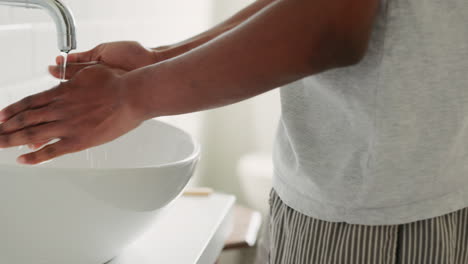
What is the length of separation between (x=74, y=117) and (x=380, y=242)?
1.30 ft

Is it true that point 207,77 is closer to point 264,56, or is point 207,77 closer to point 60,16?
point 264,56

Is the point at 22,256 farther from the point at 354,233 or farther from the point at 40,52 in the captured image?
the point at 40,52

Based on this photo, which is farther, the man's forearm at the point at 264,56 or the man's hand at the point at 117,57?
the man's hand at the point at 117,57

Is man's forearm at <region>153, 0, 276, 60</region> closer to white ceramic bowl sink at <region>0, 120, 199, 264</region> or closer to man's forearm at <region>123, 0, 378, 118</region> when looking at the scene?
white ceramic bowl sink at <region>0, 120, 199, 264</region>

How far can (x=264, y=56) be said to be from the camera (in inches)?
22.5

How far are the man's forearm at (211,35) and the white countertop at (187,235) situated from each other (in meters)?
0.25

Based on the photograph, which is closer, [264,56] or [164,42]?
[264,56]

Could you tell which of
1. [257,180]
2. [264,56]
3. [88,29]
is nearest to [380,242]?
[264,56]

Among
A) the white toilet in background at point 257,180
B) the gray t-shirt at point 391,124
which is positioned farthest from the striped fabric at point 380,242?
the white toilet in background at point 257,180

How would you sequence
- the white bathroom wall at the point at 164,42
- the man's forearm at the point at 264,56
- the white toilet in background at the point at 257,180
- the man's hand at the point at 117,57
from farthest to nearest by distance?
1. the white toilet in background at the point at 257,180
2. the white bathroom wall at the point at 164,42
3. the man's hand at the point at 117,57
4. the man's forearm at the point at 264,56

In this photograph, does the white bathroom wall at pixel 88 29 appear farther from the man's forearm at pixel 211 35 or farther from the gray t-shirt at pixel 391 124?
the gray t-shirt at pixel 391 124

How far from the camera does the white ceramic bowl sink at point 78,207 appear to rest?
0.62 m

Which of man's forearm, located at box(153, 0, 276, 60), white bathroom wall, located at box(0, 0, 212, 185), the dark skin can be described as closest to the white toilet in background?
white bathroom wall, located at box(0, 0, 212, 185)

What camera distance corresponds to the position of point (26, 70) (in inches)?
41.8
